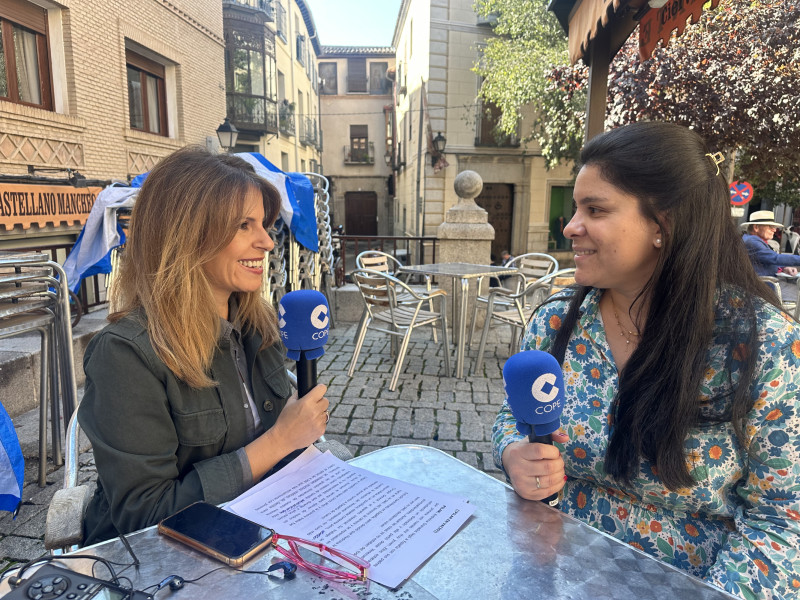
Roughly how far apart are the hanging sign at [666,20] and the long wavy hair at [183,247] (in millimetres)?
2595

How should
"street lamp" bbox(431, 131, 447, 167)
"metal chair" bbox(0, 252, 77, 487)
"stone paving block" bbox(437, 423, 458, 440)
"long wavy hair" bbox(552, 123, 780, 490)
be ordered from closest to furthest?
"long wavy hair" bbox(552, 123, 780, 490), "metal chair" bbox(0, 252, 77, 487), "stone paving block" bbox(437, 423, 458, 440), "street lamp" bbox(431, 131, 447, 167)

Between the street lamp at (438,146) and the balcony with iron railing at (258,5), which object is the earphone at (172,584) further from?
the balcony with iron railing at (258,5)

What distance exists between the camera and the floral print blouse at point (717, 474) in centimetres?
116

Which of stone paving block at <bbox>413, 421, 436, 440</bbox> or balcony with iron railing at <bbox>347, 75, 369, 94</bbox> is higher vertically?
balcony with iron railing at <bbox>347, 75, 369, 94</bbox>

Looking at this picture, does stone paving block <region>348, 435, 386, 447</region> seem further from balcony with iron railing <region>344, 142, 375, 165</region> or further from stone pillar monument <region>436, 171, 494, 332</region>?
balcony with iron railing <region>344, 142, 375, 165</region>

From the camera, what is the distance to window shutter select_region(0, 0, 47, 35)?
24.3 feet

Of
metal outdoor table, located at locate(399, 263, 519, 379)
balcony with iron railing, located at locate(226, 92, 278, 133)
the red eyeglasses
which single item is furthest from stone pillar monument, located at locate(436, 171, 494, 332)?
balcony with iron railing, located at locate(226, 92, 278, 133)

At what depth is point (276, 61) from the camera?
21312 millimetres

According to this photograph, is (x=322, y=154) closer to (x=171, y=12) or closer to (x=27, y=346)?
(x=171, y=12)

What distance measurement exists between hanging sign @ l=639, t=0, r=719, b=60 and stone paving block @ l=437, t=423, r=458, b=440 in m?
2.88

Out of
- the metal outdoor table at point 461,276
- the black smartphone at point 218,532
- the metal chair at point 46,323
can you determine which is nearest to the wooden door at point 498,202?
the metal outdoor table at point 461,276

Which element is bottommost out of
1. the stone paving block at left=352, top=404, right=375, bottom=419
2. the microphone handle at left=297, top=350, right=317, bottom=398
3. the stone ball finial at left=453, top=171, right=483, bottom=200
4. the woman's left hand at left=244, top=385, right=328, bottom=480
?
the stone paving block at left=352, top=404, right=375, bottom=419

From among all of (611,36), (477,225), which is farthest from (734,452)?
(477,225)

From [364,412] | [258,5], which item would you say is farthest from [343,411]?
[258,5]
